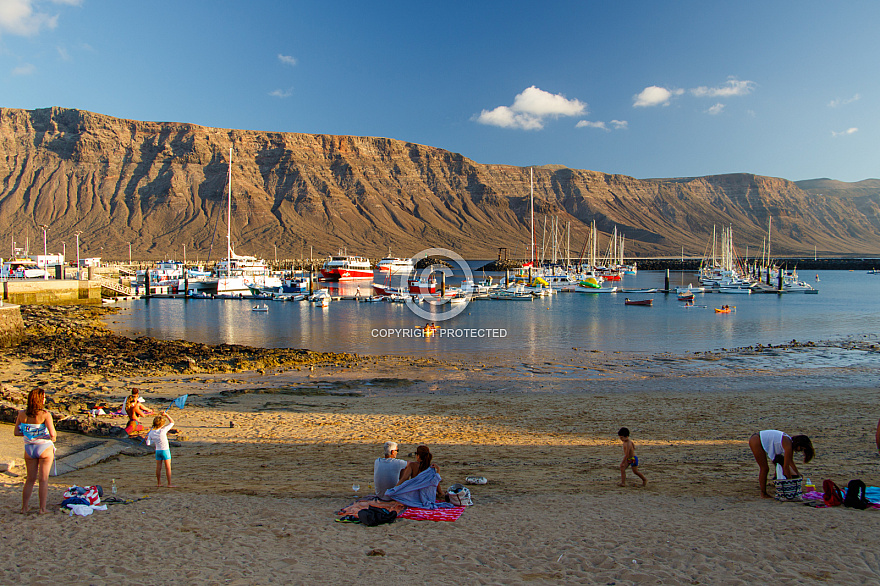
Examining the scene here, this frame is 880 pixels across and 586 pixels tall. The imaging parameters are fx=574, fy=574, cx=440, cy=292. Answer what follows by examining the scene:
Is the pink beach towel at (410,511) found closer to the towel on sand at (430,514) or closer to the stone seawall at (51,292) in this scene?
the towel on sand at (430,514)

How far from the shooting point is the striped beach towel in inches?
293

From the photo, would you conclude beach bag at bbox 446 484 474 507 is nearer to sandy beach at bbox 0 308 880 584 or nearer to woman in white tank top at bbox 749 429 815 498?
sandy beach at bbox 0 308 880 584

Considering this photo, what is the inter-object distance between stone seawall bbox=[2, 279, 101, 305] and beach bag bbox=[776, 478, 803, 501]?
53.8 meters

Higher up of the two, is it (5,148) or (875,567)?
(5,148)

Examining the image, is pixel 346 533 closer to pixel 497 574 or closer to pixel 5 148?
pixel 497 574

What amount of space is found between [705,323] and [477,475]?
40.4 m

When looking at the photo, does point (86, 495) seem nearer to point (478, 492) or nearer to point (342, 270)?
point (478, 492)

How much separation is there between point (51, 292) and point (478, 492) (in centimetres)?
5652

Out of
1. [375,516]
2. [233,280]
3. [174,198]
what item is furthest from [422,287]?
[174,198]

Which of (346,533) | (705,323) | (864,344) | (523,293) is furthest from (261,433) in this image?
(523,293)

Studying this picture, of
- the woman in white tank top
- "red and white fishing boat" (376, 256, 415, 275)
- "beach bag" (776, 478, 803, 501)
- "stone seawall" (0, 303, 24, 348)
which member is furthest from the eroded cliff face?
"beach bag" (776, 478, 803, 501)

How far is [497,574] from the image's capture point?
19.4 ft

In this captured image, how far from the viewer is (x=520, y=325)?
43.5 metres

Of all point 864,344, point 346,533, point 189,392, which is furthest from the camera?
point 864,344
